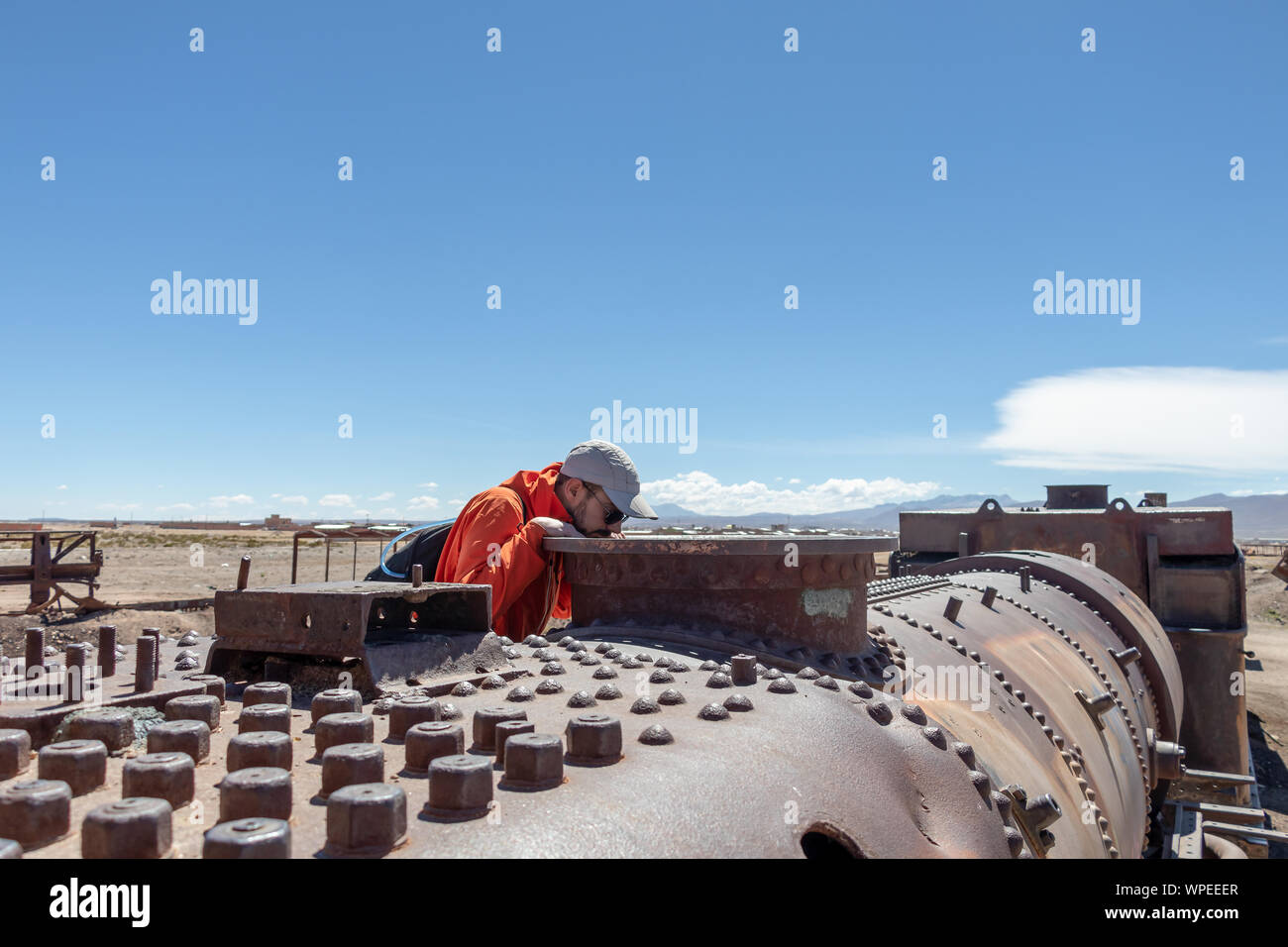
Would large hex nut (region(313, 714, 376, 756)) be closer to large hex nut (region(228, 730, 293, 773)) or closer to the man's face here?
large hex nut (region(228, 730, 293, 773))

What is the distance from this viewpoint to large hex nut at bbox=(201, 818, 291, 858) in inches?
48.7

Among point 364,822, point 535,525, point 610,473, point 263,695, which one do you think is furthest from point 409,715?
point 610,473

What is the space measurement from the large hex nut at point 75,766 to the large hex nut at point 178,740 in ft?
0.53

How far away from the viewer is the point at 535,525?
4352 millimetres

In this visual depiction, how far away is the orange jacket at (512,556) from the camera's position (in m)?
4.26

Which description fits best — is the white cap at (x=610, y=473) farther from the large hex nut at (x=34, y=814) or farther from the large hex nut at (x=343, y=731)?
the large hex nut at (x=34, y=814)

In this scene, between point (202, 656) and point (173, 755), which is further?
point (202, 656)

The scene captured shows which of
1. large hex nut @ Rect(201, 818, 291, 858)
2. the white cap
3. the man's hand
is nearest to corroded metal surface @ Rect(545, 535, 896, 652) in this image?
the man's hand
